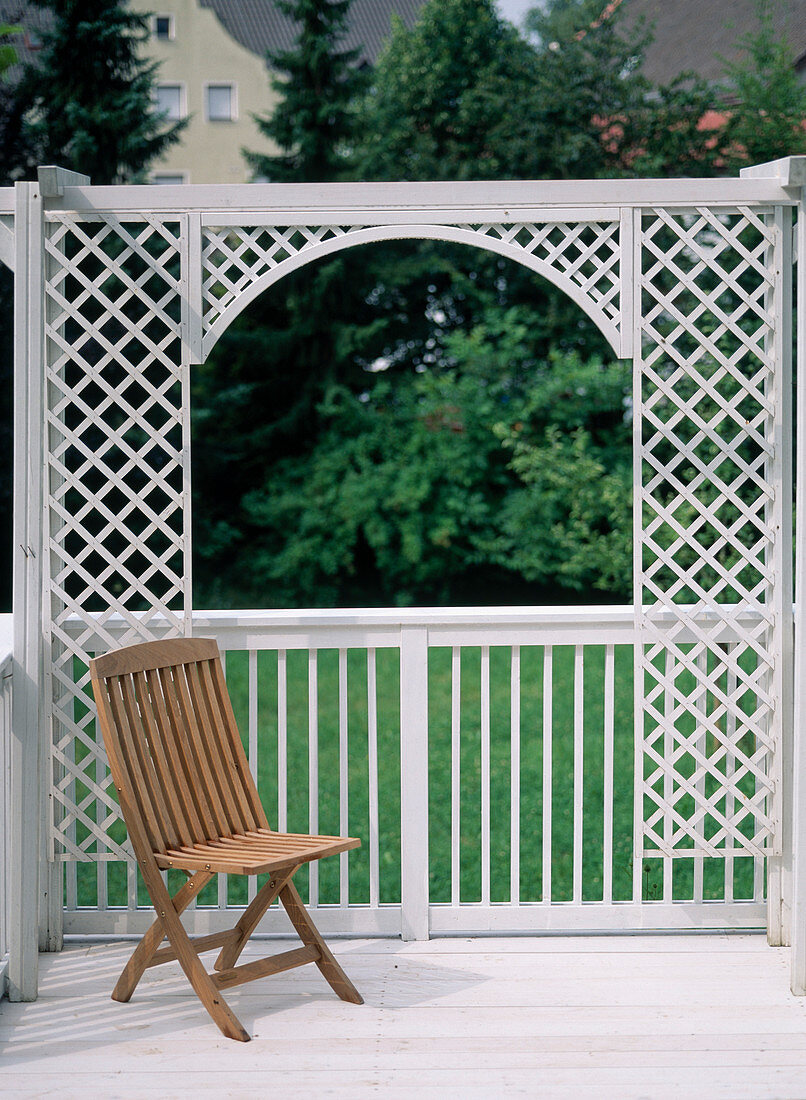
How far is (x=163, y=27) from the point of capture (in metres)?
13.5

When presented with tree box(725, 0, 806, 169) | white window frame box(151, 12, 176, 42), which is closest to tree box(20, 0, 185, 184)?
white window frame box(151, 12, 176, 42)

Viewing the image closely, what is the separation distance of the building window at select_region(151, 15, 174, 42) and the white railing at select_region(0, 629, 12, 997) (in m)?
12.1

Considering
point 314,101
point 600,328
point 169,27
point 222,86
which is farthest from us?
point 169,27

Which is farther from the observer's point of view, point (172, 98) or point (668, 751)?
point (172, 98)

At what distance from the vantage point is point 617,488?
10.5m

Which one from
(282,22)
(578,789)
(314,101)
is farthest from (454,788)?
(282,22)

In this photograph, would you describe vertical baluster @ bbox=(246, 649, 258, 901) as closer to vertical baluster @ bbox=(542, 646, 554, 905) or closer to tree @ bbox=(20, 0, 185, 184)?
vertical baluster @ bbox=(542, 646, 554, 905)

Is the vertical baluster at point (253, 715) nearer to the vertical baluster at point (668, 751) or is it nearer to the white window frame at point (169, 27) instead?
the vertical baluster at point (668, 751)

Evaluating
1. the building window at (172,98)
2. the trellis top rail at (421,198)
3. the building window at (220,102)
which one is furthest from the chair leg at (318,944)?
the building window at (172,98)

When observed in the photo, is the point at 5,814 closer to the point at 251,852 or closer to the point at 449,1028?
the point at 251,852

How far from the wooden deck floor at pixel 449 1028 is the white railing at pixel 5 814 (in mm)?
154

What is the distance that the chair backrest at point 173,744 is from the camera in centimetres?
300

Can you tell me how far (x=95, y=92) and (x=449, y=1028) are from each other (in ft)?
35.8

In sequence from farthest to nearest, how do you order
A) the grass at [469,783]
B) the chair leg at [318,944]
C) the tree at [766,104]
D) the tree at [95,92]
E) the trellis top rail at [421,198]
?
1. the tree at [95,92]
2. the tree at [766,104]
3. the grass at [469,783]
4. the trellis top rail at [421,198]
5. the chair leg at [318,944]
